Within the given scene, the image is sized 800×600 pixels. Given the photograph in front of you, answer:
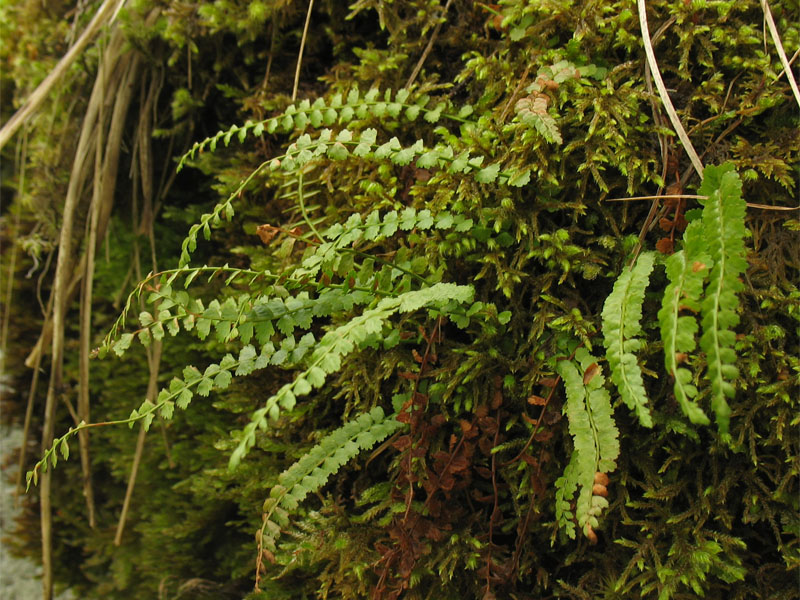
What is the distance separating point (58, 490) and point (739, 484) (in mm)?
2376

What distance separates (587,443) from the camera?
1028 millimetres

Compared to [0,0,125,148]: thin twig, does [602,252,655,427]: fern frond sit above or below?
below

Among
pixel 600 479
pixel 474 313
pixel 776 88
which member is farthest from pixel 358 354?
pixel 776 88

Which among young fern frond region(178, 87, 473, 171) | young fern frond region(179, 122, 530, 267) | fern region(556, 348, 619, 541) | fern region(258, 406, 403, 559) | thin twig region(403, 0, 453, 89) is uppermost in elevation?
thin twig region(403, 0, 453, 89)

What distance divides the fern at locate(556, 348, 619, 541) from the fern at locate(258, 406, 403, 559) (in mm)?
379

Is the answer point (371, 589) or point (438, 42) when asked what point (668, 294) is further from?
point (438, 42)

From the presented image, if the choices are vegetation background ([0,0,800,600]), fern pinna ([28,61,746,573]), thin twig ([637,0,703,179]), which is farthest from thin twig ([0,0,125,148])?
thin twig ([637,0,703,179])

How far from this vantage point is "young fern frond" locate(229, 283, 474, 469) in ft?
2.92

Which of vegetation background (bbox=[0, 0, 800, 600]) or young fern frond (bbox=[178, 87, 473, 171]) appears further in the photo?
young fern frond (bbox=[178, 87, 473, 171])

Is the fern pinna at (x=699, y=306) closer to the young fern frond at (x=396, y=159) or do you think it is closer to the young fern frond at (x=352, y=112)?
the young fern frond at (x=396, y=159)

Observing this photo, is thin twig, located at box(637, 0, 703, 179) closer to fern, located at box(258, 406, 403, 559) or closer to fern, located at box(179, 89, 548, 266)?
fern, located at box(179, 89, 548, 266)

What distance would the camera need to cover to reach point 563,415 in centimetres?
119

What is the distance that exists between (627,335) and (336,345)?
0.51 m

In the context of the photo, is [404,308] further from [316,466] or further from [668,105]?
[668,105]
